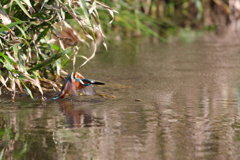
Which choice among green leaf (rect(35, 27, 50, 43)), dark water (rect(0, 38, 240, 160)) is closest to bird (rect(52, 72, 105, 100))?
dark water (rect(0, 38, 240, 160))

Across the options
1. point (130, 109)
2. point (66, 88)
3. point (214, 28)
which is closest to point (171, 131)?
point (130, 109)

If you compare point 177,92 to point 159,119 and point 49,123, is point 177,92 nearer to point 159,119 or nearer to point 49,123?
point 159,119

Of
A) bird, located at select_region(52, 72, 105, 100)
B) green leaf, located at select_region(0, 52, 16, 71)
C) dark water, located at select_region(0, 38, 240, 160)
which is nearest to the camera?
dark water, located at select_region(0, 38, 240, 160)

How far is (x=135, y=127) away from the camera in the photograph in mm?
1860

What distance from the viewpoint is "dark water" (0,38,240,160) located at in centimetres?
156

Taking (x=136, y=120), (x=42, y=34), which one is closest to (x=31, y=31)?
(x=42, y=34)

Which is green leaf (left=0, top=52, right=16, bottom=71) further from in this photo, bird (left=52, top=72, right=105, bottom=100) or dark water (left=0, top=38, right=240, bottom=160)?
bird (left=52, top=72, right=105, bottom=100)

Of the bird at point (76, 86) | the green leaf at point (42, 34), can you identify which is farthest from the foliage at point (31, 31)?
the bird at point (76, 86)

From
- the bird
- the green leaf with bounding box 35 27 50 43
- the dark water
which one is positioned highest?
the green leaf with bounding box 35 27 50 43

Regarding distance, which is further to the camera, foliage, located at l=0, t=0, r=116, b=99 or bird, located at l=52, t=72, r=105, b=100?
bird, located at l=52, t=72, r=105, b=100

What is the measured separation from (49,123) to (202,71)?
1.73 meters

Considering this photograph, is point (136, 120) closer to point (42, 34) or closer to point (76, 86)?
point (76, 86)

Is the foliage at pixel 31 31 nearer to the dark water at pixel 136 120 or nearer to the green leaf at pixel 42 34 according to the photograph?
the green leaf at pixel 42 34

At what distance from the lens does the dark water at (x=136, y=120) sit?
1.56 m
